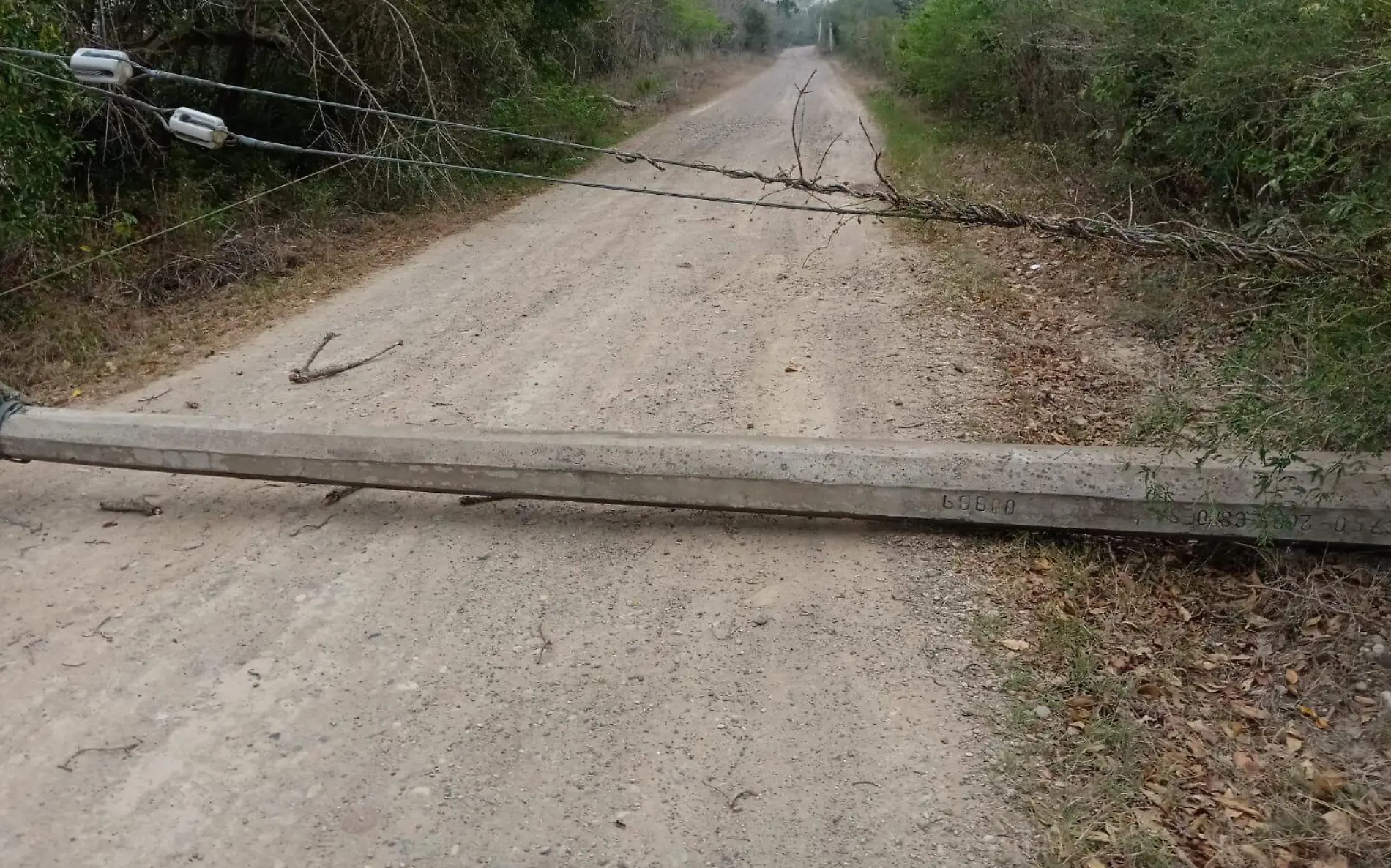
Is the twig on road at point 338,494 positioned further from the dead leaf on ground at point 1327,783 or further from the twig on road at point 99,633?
the dead leaf on ground at point 1327,783

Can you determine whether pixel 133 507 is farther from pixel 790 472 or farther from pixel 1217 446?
pixel 1217 446

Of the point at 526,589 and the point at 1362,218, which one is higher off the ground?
the point at 1362,218

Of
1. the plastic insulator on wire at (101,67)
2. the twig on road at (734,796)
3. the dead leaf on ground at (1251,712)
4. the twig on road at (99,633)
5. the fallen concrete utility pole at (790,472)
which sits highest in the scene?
the plastic insulator on wire at (101,67)

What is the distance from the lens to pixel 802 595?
4.11m

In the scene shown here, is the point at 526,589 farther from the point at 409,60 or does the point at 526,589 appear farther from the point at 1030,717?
the point at 409,60

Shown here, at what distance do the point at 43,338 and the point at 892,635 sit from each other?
6.57 m

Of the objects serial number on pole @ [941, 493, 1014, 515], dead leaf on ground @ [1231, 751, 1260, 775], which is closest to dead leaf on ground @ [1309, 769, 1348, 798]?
dead leaf on ground @ [1231, 751, 1260, 775]

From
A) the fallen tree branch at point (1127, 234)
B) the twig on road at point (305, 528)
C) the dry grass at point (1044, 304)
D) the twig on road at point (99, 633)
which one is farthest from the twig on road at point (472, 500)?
the dry grass at point (1044, 304)

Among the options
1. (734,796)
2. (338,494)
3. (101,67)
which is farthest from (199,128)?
(734,796)

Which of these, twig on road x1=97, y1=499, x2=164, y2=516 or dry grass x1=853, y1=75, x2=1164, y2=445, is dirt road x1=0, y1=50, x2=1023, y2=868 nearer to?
twig on road x1=97, y1=499, x2=164, y2=516

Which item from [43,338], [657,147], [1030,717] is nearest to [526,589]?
[1030,717]

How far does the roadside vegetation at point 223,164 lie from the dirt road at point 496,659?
1.61 metres

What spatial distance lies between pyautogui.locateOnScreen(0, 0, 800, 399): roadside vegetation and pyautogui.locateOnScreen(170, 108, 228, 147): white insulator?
297 cm

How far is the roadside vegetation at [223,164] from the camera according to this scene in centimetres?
738
